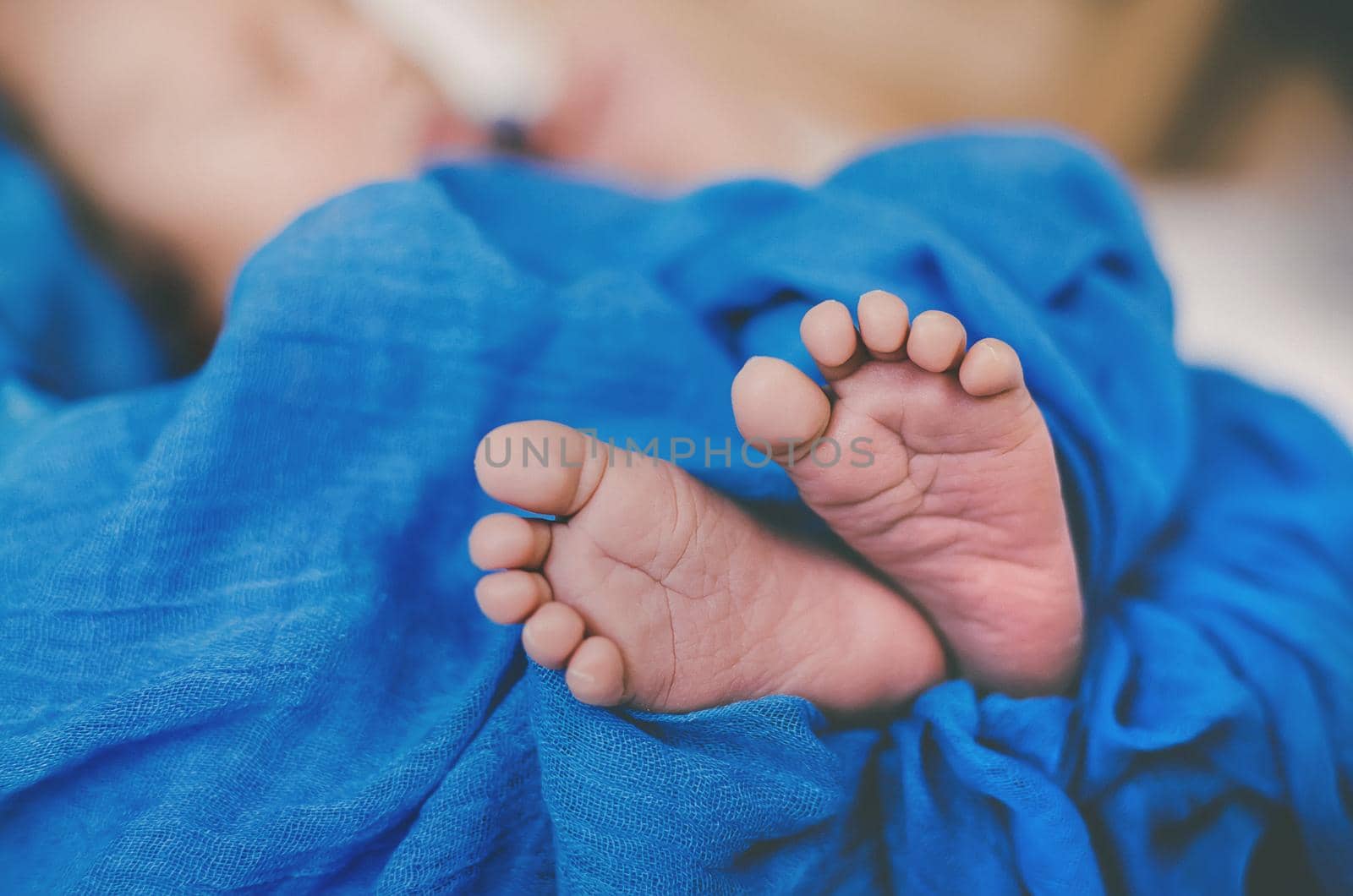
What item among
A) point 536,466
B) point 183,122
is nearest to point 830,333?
point 536,466

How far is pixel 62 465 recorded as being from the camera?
1.47ft

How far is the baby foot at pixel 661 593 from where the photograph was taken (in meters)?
0.35

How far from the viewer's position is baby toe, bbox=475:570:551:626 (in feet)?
1.14

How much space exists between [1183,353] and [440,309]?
29.4 inches

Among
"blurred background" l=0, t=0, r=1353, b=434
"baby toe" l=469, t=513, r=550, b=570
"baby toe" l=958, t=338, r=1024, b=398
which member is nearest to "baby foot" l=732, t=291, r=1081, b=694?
"baby toe" l=958, t=338, r=1024, b=398

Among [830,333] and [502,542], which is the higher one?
[830,333]

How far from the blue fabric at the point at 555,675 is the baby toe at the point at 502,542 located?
68 millimetres

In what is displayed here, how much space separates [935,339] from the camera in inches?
13.4

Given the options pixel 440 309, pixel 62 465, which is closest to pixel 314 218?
pixel 440 309

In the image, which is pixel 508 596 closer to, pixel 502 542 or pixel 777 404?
pixel 502 542

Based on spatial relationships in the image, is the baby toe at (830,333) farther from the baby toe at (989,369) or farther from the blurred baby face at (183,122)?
the blurred baby face at (183,122)

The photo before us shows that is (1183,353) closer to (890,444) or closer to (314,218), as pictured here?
(890,444)

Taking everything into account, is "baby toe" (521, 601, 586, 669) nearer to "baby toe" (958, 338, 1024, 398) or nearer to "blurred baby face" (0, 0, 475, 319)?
"baby toe" (958, 338, 1024, 398)

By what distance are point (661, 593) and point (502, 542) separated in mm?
83
